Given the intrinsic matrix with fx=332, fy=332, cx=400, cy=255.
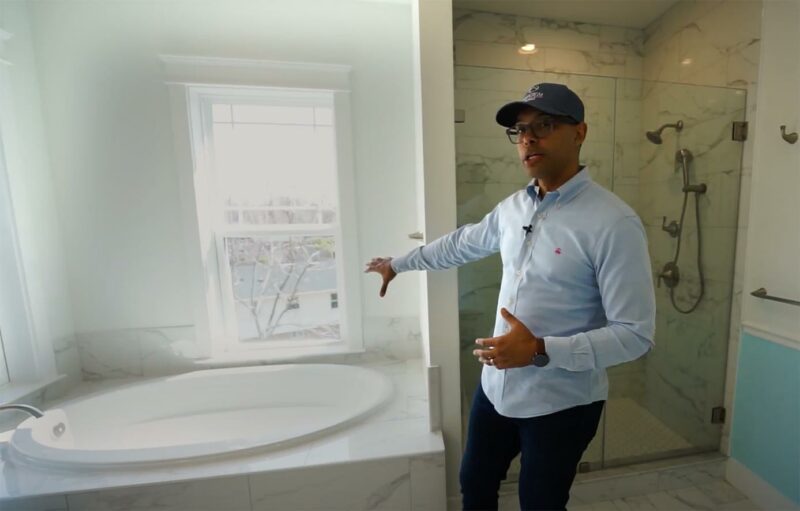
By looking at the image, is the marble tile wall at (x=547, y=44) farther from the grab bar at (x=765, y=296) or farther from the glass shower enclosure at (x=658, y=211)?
the grab bar at (x=765, y=296)

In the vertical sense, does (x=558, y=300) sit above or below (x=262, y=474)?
above

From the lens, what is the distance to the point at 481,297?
156cm

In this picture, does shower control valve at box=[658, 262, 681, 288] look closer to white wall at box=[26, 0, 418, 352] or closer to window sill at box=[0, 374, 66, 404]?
Answer: white wall at box=[26, 0, 418, 352]

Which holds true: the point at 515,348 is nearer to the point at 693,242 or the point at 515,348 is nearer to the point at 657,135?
the point at 693,242

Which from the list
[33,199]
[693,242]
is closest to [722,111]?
[693,242]

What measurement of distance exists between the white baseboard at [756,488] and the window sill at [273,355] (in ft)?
6.31

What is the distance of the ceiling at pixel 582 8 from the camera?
1759 millimetres

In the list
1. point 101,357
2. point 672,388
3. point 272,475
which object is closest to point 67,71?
point 101,357

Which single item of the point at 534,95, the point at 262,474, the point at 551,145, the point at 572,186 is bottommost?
the point at 262,474

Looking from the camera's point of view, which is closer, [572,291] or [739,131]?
[572,291]

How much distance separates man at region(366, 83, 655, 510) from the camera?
0.77 metres

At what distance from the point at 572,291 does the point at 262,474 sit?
3.88ft

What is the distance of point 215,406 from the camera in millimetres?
1861

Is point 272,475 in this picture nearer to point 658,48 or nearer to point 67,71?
point 67,71
